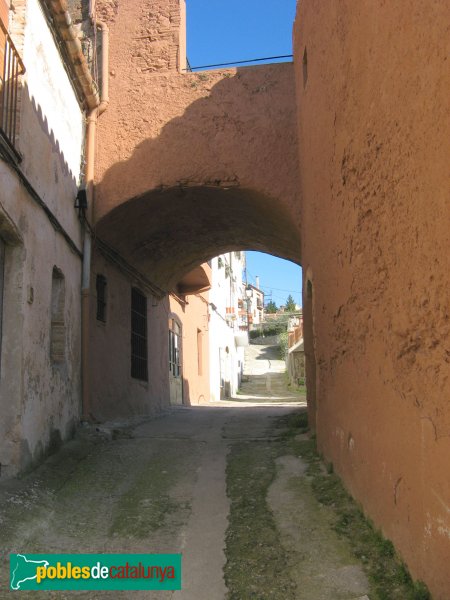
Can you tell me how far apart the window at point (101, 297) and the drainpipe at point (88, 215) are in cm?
98

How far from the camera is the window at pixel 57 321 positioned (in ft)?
23.5

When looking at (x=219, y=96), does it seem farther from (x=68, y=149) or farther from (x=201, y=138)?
(x=68, y=149)

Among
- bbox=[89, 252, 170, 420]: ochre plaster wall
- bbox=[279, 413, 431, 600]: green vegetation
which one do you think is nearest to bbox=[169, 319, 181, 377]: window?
bbox=[89, 252, 170, 420]: ochre plaster wall

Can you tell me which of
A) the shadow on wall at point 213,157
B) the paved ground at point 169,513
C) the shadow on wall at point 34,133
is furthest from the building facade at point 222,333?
the shadow on wall at point 34,133

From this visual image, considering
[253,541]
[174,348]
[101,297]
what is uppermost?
[101,297]

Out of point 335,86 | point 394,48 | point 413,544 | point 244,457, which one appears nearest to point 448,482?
point 413,544

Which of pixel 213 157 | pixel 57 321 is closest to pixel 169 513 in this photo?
pixel 57 321

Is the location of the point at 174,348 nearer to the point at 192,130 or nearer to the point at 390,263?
the point at 192,130

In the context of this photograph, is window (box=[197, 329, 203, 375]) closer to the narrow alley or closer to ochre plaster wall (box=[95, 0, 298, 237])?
ochre plaster wall (box=[95, 0, 298, 237])

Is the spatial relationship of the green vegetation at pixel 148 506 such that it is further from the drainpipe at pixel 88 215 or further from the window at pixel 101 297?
the window at pixel 101 297

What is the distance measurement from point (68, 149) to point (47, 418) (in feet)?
12.2

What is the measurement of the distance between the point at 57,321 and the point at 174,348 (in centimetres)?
811

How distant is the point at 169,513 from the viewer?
5.30 meters

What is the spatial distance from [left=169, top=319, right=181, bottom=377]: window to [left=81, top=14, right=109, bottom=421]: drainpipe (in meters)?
6.28
